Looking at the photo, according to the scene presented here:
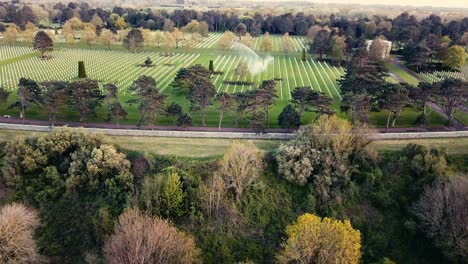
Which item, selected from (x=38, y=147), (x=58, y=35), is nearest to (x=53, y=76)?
(x=38, y=147)

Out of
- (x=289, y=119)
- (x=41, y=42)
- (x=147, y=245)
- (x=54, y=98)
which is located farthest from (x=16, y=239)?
(x=41, y=42)

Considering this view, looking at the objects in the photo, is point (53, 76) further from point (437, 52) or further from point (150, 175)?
point (437, 52)

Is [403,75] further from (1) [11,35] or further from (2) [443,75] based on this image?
(1) [11,35]

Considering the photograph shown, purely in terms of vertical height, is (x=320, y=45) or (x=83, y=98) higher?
(x=320, y=45)

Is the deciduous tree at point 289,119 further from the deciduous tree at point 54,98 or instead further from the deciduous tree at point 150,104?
the deciduous tree at point 54,98

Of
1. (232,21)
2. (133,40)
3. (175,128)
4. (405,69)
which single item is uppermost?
(232,21)

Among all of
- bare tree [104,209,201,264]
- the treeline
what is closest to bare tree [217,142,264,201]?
bare tree [104,209,201,264]
